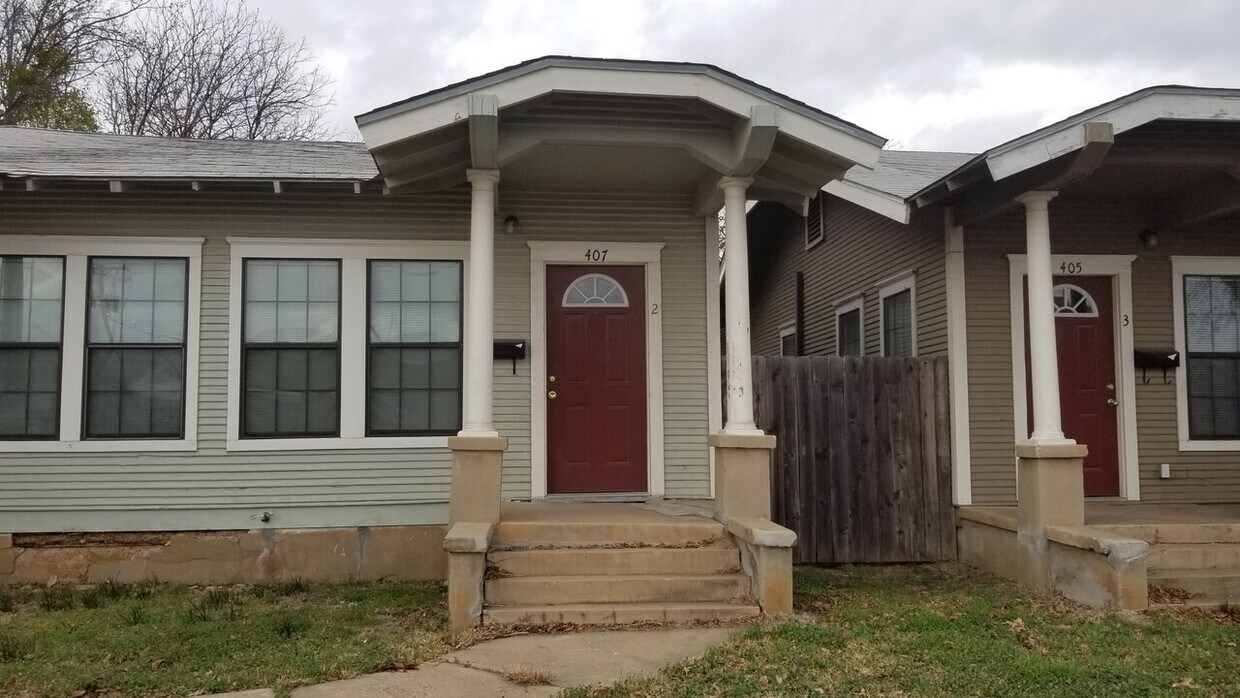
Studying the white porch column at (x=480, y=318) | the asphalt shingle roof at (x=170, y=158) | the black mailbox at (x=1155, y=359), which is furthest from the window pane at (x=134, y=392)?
the black mailbox at (x=1155, y=359)

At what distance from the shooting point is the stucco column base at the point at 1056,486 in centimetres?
668

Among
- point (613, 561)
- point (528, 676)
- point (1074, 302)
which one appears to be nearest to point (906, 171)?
point (1074, 302)

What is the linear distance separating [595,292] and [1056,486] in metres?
4.02

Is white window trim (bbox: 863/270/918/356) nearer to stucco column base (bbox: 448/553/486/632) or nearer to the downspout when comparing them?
the downspout

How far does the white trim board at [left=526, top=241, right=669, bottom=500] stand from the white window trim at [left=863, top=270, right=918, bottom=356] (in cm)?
276

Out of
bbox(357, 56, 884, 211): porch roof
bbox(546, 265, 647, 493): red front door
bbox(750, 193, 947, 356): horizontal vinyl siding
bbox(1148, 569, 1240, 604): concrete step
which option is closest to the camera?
bbox(357, 56, 884, 211): porch roof

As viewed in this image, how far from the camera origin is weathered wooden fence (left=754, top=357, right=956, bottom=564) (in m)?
8.11

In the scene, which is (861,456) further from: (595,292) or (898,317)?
(595,292)

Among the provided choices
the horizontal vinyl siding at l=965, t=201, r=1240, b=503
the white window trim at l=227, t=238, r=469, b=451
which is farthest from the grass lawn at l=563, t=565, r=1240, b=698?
the white window trim at l=227, t=238, r=469, b=451

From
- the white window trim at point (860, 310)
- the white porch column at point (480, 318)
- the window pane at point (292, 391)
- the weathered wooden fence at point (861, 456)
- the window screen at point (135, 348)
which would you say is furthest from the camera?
the white window trim at point (860, 310)

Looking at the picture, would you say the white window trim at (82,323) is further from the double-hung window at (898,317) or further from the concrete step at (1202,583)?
the concrete step at (1202,583)

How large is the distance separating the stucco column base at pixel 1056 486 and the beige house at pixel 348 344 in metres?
2.27

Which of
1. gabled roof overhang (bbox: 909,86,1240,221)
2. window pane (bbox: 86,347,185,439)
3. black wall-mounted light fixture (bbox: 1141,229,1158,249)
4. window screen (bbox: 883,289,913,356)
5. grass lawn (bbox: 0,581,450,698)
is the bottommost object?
grass lawn (bbox: 0,581,450,698)

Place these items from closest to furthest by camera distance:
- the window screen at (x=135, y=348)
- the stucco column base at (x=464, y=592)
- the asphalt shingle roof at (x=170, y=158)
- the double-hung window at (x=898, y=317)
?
1. the stucco column base at (x=464, y=592)
2. the asphalt shingle roof at (x=170, y=158)
3. the window screen at (x=135, y=348)
4. the double-hung window at (x=898, y=317)
